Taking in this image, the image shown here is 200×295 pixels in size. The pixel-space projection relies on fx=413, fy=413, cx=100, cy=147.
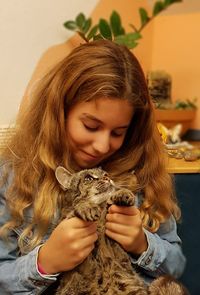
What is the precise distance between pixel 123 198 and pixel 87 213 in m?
0.08

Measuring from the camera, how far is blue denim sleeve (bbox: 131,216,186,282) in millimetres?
1030

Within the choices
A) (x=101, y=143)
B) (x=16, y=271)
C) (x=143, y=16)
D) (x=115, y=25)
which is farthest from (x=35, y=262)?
(x=143, y=16)

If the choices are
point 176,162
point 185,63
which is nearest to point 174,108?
point 185,63

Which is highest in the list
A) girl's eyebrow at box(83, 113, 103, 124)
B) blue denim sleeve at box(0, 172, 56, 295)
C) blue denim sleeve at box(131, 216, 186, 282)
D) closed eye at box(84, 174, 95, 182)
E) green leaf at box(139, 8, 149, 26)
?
girl's eyebrow at box(83, 113, 103, 124)

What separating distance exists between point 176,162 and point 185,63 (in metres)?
0.87

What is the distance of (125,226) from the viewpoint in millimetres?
931

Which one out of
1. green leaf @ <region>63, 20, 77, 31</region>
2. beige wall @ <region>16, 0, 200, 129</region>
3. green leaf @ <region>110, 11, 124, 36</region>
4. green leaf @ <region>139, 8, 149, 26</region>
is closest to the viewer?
green leaf @ <region>63, 20, 77, 31</region>

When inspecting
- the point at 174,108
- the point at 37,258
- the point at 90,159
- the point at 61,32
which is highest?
the point at 61,32

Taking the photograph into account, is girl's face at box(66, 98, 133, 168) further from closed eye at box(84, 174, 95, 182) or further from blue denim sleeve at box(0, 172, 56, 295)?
blue denim sleeve at box(0, 172, 56, 295)

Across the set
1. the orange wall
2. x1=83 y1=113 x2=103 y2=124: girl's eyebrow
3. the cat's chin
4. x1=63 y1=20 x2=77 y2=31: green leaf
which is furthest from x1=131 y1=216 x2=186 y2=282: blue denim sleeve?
the orange wall

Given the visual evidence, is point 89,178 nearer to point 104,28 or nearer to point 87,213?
point 87,213

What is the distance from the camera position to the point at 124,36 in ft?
5.74

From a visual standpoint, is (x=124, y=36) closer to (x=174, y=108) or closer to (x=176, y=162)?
(x=174, y=108)

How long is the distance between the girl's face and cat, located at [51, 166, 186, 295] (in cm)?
8
